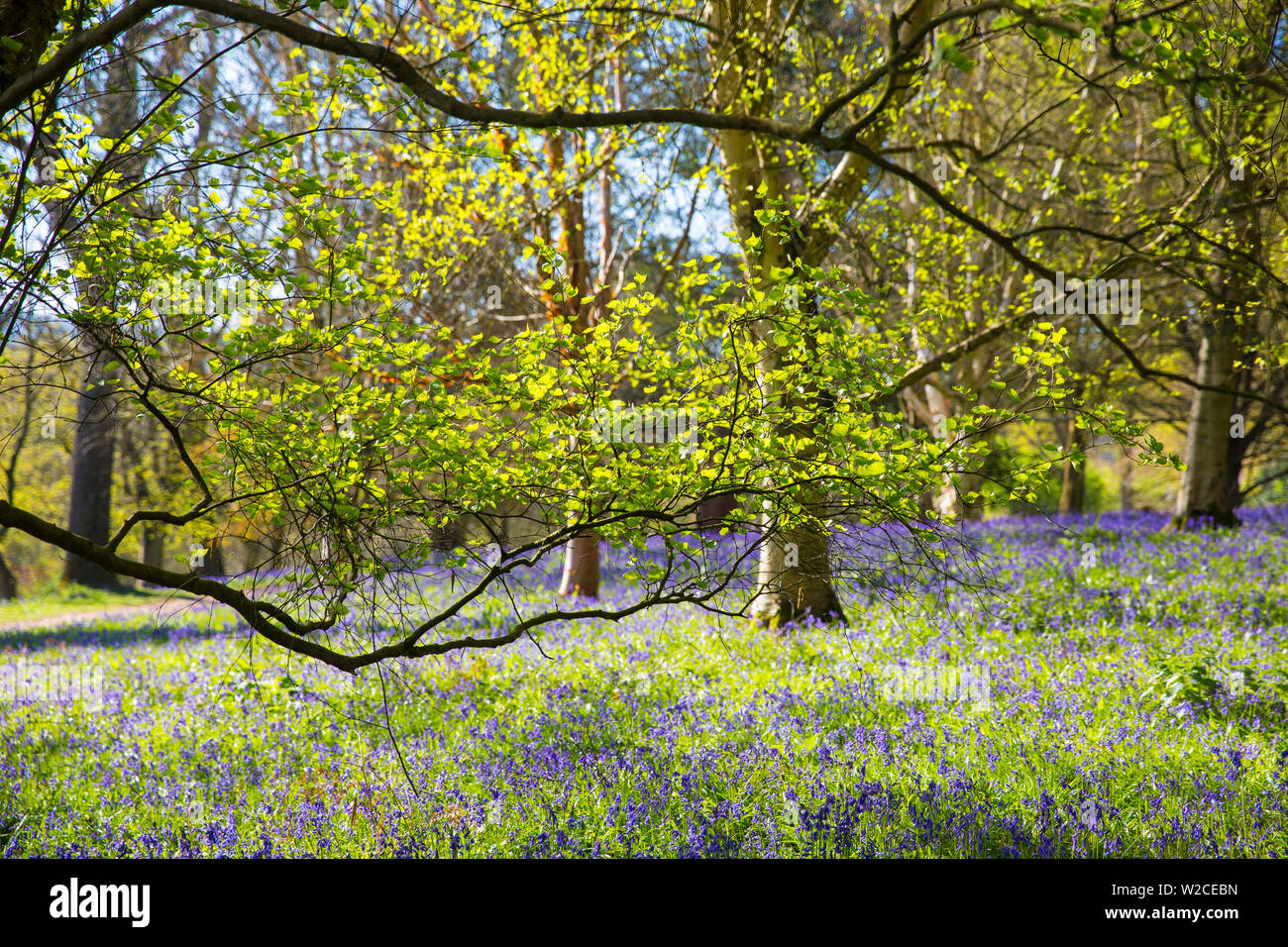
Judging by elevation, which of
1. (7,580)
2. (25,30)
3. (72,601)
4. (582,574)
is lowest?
(7,580)

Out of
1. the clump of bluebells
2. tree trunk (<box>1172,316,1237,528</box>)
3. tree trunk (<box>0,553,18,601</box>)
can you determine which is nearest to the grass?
tree trunk (<box>0,553,18,601</box>)

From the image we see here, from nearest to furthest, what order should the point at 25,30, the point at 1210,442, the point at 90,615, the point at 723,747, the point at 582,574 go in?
the point at 25,30
the point at 723,747
the point at 582,574
the point at 1210,442
the point at 90,615

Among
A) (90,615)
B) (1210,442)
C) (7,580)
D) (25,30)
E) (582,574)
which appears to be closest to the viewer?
(25,30)

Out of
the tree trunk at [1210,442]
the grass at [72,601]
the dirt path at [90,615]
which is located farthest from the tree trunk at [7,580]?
the tree trunk at [1210,442]

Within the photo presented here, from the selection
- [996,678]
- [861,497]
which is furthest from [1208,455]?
[861,497]

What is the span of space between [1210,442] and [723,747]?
10.6 meters

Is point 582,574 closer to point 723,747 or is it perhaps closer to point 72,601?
point 723,747

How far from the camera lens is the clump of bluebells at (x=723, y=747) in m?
3.89

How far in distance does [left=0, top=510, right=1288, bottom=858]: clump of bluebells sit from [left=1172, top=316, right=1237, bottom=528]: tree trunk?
411 cm

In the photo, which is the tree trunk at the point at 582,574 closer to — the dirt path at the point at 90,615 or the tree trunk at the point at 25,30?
the dirt path at the point at 90,615

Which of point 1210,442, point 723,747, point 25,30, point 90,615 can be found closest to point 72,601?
point 90,615

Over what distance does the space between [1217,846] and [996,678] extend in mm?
2281

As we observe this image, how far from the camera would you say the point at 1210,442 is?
11898 mm

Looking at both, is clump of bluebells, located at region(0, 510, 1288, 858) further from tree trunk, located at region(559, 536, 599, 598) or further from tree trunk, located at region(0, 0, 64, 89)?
tree trunk, located at region(559, 536, 599, 598)
